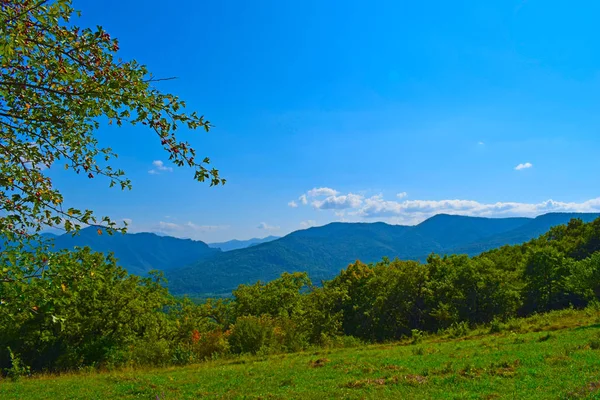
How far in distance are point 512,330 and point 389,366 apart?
15670 mm

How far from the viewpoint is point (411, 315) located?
43500 mm

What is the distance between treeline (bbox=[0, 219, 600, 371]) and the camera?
102 feet

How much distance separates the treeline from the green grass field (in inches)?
321

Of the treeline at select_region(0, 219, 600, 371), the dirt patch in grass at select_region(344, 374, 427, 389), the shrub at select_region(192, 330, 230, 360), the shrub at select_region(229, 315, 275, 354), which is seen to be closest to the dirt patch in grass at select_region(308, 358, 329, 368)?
the dirt patch in grass at select_region(344, 374, 427, 389)

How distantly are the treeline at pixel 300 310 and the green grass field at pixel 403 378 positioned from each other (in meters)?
8.15

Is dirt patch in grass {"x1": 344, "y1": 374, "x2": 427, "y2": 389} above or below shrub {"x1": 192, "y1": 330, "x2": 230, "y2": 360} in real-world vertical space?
above

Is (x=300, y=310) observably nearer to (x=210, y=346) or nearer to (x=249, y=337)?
(x=249, y=337)

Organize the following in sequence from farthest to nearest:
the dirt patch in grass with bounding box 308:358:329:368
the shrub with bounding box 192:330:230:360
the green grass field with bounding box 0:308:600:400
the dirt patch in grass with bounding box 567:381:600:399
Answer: the shrub with bounding box 192:330:230:360 < the dirt patch in grass with bounding box 308:358:329:368 < the green grass field with bounding box 0:308:600:400 < the dirt patch in grass with bounding box 567:381:600:399

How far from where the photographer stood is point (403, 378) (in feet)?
49.1

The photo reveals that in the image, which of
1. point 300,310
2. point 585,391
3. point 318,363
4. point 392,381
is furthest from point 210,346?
point 585,391

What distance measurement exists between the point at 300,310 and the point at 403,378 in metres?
35.0

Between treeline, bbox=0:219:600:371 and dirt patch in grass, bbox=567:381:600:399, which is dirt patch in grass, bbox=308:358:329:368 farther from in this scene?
dirt patch in grass, bbox=567:381:600:399

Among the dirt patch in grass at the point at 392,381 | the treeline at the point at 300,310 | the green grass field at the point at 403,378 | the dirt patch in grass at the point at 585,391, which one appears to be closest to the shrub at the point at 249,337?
the treeline at the point at 300,310

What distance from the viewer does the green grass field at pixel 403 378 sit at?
1268 cm
